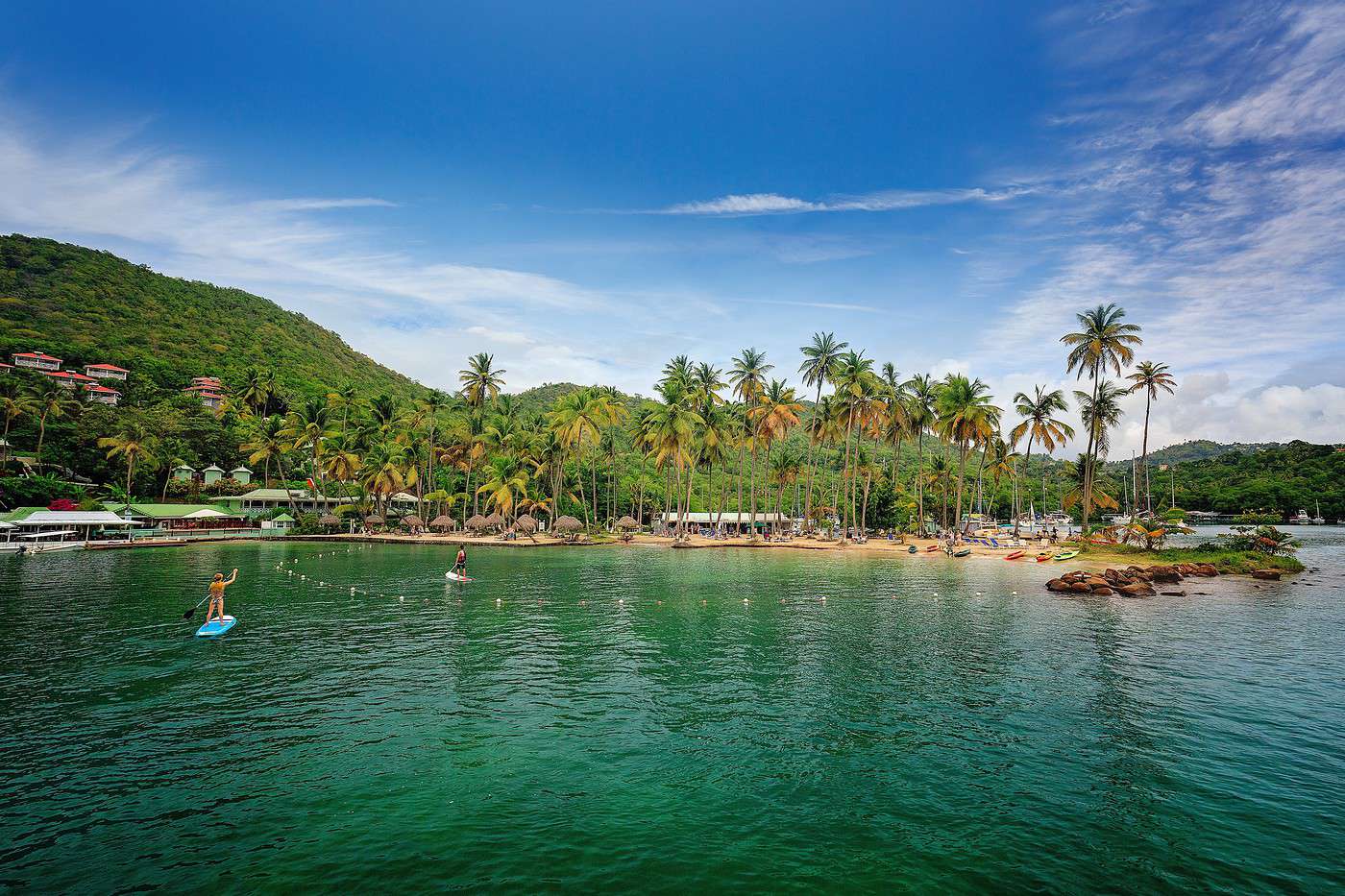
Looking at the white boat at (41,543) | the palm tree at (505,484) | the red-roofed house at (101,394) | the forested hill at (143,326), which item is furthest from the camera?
the forested hill at (143,326)

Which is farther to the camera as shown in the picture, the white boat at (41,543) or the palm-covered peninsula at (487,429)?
the palm-covered peninsula at (487,429)

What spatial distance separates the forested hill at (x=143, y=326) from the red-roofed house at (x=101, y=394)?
2.98m

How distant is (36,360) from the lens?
91375 mm

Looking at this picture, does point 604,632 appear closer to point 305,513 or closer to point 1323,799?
point 1323,799

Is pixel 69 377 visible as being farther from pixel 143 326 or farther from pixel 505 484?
pixel 505 484

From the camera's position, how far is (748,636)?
25453 mm

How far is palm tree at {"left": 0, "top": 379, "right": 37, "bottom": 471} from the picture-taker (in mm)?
69875

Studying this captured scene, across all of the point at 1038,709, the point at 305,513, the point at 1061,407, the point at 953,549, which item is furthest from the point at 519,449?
the point at 1038,709

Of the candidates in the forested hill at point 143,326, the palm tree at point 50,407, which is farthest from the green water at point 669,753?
the forested hill at point 143,326

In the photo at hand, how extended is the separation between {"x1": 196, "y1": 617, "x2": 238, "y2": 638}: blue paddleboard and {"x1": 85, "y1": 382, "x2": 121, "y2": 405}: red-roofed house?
8894 cm

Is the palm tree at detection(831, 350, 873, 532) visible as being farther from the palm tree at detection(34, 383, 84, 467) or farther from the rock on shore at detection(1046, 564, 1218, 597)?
the palm tree at detection(34, 383, 84, 467)

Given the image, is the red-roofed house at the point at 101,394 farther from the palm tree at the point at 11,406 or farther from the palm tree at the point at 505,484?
the palm tree at the point at 505,484

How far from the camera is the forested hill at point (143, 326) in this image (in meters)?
104

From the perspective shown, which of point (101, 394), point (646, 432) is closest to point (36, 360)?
point (101, 394)
